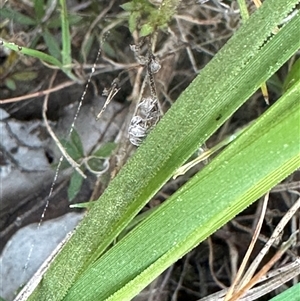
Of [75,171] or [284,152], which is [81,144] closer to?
[75,171]

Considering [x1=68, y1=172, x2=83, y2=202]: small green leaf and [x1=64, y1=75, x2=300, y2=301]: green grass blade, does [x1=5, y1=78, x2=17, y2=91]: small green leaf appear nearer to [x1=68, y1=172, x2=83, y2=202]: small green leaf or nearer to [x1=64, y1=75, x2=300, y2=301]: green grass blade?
[x1=68, y1=172, x2=83, y2=202]: small green leaf

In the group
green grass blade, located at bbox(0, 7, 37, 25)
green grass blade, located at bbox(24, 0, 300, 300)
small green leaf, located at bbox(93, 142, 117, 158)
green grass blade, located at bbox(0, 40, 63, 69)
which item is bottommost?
green grass blade, located at bbox(24, 0, 300, 300)

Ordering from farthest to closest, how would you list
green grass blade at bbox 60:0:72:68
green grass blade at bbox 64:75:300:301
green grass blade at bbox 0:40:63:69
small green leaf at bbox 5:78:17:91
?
small green leaf at bbox 5:78:17:91 → green grass blade at bbox 60:0:72:68 → green grass blade at bbox 0:40:63:69 → green grass blade at bbox 64:75:300:301

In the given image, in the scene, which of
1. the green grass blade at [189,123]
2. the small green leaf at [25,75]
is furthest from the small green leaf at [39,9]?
the green grass blade at [189,123]

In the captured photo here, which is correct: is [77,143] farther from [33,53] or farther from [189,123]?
[189,123]

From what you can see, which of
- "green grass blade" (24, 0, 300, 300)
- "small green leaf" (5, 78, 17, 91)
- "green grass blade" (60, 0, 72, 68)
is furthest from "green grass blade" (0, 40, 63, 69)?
"green grass blade" (24, 0, 300, 300)

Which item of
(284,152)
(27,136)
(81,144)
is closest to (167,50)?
(81,144)

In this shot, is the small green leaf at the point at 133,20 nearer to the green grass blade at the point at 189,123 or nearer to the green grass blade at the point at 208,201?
the green grass blade at the point at 189,123
